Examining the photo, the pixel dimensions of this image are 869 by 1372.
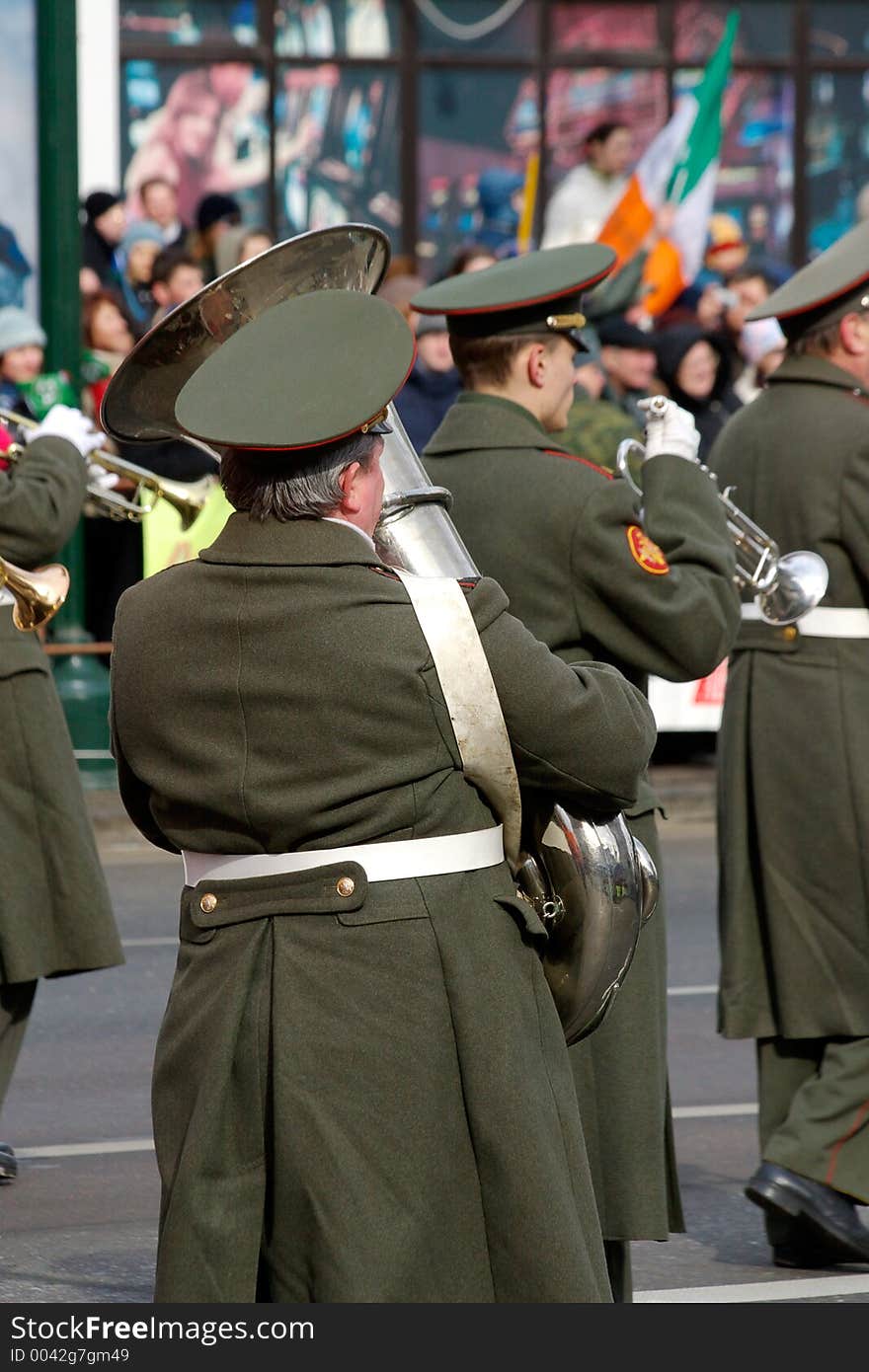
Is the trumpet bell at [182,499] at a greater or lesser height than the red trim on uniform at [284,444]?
lesser

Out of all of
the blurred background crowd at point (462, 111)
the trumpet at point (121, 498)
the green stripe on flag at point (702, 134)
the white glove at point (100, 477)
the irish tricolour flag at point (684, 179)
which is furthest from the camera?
the blurred background crowd at point (462, 111)

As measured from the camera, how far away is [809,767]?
5.57 m

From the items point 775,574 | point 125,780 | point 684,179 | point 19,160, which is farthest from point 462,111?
point 125,780

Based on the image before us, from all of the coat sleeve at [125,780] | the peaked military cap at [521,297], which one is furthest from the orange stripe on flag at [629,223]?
the coat sleeve at [125,780]

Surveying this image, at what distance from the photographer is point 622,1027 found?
14.4 ft

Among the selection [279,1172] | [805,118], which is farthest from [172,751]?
[805,118]

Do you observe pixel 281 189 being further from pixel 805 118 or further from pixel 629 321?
pixel 629 321

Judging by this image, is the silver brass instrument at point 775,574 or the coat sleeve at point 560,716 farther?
the silver brass instrument at point 775,574

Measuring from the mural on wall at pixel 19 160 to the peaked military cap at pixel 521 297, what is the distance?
794cm

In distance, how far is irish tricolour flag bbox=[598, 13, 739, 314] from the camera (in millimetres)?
14164

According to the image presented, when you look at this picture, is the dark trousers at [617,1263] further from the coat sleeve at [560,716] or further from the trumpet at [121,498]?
the trumpet at [121,498]

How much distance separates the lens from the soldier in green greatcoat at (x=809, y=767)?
5.43m

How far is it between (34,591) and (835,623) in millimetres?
1759

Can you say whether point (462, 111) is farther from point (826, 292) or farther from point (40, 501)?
point (826, 292)
